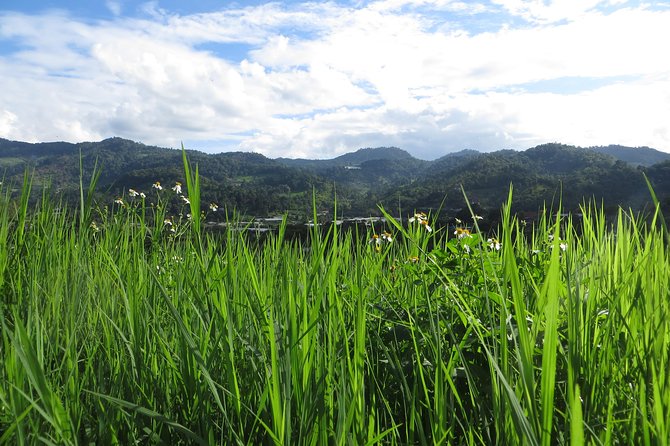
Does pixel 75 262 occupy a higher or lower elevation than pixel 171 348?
higher

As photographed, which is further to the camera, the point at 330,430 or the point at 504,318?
the point at 330,430

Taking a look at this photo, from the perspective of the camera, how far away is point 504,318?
92 centimetres

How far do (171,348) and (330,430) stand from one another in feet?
2.03

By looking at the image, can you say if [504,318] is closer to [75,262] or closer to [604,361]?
[604,361]

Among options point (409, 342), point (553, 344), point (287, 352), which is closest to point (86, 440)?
point (287, 352)

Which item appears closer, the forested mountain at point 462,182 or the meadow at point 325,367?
the meadow at point 325,367

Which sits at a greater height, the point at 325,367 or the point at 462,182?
the point at 462,182

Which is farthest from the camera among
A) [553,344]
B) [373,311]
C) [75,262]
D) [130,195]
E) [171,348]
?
[130,195]

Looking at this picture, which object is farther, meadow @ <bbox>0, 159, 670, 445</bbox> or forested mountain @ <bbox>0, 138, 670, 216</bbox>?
forested mountain @ <bbox>0, 138, 670, 216</bbox>

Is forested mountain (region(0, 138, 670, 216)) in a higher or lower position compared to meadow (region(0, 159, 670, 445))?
higher

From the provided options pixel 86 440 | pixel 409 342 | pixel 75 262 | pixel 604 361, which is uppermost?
pixel 75 262

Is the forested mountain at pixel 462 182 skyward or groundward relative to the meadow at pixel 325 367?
skyward

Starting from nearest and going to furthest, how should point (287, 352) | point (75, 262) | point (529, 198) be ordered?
point (287, 352), point (75, 262), point (529, 198)

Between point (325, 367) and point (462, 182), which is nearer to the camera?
point (325, 367)
